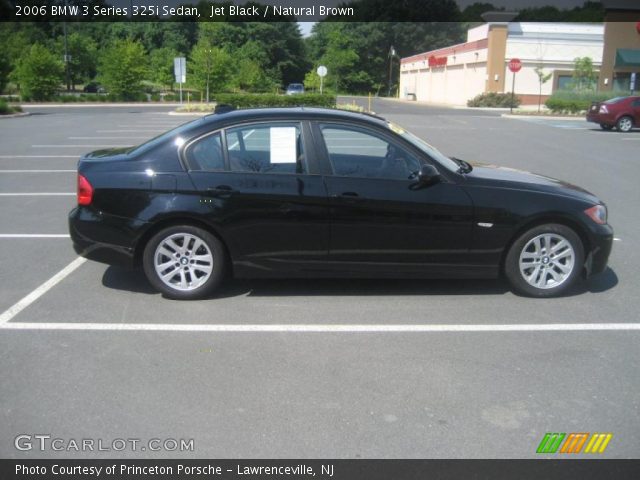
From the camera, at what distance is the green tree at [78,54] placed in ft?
214

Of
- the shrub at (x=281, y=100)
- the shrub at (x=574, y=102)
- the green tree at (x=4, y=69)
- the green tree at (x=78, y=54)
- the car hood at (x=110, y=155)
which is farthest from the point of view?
the green tree at (x=78, y=54)

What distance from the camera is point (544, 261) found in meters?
5.58

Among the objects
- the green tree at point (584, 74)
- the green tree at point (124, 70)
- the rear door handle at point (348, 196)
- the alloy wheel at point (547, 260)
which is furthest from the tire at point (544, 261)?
the green tree at point (124, 70)

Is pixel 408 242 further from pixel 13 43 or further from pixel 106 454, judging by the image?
pixel 13 43

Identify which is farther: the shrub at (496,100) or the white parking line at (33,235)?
the shrub at (496,100)

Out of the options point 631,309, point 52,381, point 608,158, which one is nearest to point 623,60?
point 608,158

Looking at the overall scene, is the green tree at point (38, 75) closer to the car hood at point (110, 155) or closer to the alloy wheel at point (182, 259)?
the car hood at point (110, 155)

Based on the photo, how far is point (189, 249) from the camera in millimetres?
5469

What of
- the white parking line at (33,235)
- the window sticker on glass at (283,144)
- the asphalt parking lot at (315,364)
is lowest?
the asphalt parking lot at (315,364)

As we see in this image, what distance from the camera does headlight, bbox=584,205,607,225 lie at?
557 cm

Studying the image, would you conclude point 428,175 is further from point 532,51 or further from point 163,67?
point 163,67

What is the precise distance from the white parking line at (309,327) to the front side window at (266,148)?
1392 mm

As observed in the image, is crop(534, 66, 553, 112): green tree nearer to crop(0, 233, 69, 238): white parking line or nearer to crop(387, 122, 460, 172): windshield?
crop(387, 122, 460, 172): windshield

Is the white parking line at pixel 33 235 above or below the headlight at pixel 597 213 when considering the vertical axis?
below
